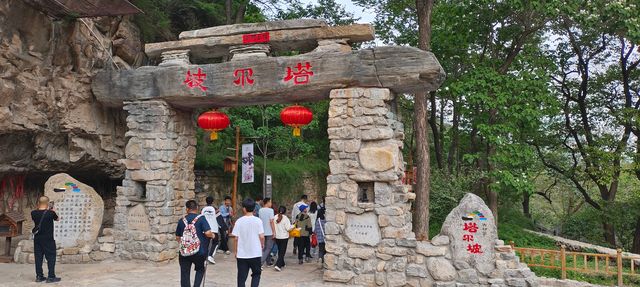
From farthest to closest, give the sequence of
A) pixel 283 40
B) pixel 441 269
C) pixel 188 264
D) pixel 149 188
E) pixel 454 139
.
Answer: pixel 454 139 < pixel 149 188 < pixel 283 40 < pixel 441 269 < pixel 188 264

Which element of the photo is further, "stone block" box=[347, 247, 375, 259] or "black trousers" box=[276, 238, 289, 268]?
"black trousers" box=[276, 238, 289, 268]

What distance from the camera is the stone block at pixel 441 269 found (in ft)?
21.0

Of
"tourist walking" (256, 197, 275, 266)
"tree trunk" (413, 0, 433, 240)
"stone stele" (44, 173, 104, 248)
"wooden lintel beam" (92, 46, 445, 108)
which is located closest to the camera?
"wooden lintel beam" (92, 46, 445, 108)

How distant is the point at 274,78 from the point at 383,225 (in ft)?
9.65

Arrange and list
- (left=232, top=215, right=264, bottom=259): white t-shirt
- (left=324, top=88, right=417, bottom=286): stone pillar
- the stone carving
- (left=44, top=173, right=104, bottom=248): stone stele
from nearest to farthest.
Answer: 1. (left=232, top=215, right=264, bottom=259): white t-shirt
2. (left=324, top=88, right=417, bottom=286): stone pillar
3. (left=44, top=173, right=104, bottom=248): stone stele
4. the stone carving

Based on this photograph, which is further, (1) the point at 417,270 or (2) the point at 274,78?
(2) the point at 274,78

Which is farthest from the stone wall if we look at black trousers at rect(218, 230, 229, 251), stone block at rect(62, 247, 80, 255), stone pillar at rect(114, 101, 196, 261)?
stone block at rect(62, 247, 80, 255)

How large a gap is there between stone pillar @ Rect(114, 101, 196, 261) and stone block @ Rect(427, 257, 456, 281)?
471 cm

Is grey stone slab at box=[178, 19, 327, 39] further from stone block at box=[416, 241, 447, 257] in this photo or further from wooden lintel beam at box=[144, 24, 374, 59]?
stone block at box=[416, 241, 447, 257]

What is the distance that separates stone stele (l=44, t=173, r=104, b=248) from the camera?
7.91 m

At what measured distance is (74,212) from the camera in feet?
26.2

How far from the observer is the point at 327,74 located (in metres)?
7.16

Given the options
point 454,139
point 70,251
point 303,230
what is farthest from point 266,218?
point 454,139

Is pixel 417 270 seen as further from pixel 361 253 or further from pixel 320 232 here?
pixel 320 232
